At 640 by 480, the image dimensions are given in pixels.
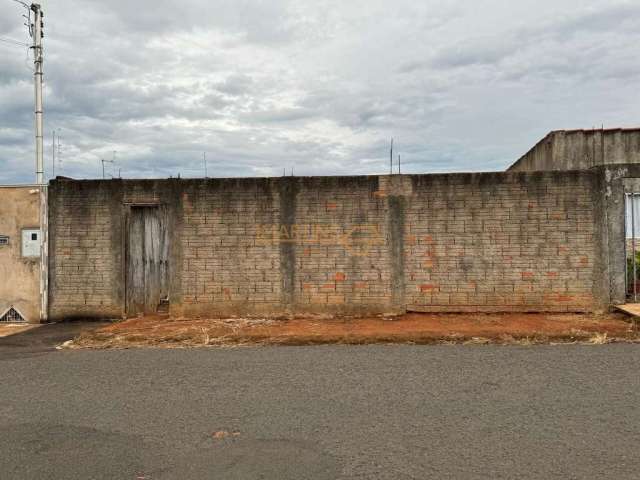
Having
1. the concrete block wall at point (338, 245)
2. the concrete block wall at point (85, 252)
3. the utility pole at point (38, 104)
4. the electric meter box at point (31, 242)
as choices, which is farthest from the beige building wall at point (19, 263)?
the concrete block wall at point (338, 245)

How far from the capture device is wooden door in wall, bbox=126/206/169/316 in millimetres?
10586

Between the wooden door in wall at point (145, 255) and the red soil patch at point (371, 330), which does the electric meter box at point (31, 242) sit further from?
the red soil patch at point (371, 330)

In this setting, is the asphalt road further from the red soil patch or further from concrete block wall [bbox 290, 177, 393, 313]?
concrete block wall [bbox 290, 177, 393, 313]

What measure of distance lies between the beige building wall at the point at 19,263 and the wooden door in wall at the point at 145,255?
1.95 m

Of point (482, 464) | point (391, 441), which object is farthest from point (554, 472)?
point (391, 441)

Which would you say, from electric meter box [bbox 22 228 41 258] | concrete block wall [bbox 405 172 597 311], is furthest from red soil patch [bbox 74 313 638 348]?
electric meter box [bbox 22 228 41 258]

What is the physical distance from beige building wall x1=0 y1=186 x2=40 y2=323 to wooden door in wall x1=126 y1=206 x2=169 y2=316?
1.95m

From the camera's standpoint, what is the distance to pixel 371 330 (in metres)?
8.59

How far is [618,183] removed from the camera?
9.67m

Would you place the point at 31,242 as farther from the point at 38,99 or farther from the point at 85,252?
the point at 38,99

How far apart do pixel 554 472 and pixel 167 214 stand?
8.76 m

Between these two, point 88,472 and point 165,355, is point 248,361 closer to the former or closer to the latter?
point 165,355

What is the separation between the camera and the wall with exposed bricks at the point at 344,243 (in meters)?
9.78

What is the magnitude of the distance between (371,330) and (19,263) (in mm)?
→ 7569
